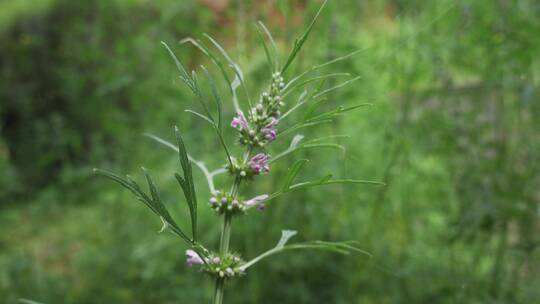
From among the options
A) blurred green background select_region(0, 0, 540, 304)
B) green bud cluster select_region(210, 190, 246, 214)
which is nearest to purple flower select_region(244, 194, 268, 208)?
green bud cluster select_region(210, 190, 246, 214)

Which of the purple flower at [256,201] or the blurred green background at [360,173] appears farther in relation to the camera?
the blurred green background at [360,173]

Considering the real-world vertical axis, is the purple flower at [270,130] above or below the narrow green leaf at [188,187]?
above

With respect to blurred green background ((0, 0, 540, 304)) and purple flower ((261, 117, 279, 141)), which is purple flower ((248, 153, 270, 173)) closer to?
purple flower ((261, 117, 279, 141))

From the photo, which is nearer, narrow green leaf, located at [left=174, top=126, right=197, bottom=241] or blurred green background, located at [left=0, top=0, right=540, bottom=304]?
narrow green leaf, located at [left=174, top=126, right=197, bottom=241]

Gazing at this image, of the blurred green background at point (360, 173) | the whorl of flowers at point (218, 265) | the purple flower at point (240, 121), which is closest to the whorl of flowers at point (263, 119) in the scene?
the purple flower at point (240, 121)

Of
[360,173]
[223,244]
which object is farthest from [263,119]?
[360,173]

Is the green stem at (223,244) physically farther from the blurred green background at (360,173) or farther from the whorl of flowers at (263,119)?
the blurred green background at (360,173)
